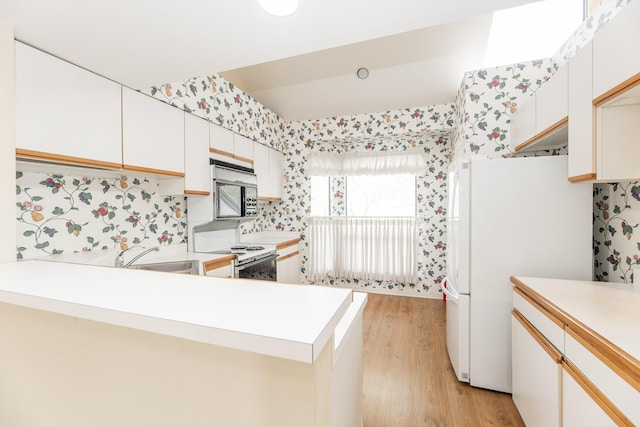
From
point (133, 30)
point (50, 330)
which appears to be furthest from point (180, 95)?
point (50, 330)

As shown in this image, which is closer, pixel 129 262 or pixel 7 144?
pixel 7 144

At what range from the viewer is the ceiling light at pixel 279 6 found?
1.06 meters

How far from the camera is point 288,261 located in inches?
144

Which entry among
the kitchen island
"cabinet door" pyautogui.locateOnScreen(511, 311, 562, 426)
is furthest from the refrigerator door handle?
the kitchen island

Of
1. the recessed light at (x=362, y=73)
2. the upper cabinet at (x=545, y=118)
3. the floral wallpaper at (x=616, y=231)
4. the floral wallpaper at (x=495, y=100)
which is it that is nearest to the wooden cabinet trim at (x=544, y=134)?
the upper cabinet at (x=545, y=118)

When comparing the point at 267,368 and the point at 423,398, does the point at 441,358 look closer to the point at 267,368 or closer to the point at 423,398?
the point at 423,398

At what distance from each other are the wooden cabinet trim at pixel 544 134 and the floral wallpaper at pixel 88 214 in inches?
116

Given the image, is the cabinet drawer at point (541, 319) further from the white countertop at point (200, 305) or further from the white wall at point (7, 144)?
the white wall at point (7, 144)

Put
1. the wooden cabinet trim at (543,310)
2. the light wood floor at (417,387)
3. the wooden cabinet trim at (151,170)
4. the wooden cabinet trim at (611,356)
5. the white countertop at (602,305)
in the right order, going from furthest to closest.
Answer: the wooden cabinet trim at (151,170) < the light wood floor at (417,387) < the wooden cabinet trim at (543,310) < the white countertop at (602,305) < the wooden cabinet trim at (611,356)

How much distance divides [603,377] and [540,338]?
1.47ft

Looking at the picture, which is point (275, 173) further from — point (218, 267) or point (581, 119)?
point (581, 119)

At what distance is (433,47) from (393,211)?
2.05 m

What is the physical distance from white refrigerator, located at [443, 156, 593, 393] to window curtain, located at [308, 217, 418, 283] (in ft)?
5.67

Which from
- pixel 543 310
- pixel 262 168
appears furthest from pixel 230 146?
pixel 543 310
